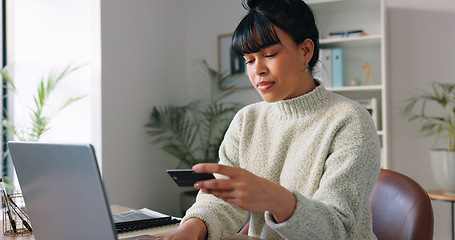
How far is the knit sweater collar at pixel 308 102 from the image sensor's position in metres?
1.16

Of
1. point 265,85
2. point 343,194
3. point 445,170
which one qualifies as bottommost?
point 445,170

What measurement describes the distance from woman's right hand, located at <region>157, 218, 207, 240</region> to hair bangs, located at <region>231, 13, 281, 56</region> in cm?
43

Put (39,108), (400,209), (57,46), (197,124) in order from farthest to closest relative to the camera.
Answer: (197,124) → (57,46) → (39,108) → (400,209)

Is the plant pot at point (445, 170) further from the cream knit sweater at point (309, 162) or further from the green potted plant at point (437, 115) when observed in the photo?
the cream knit sweater at point (309, 162)

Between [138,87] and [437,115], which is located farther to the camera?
[138,87]

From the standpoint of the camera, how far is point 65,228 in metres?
0.77

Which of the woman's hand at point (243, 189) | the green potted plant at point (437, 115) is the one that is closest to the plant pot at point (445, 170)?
the green potted plant at point (437, 115)

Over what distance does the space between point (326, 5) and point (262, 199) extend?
2693 mm

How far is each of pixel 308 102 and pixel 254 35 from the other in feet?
0.77

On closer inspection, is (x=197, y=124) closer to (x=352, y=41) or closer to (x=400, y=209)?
(x=352, y=41)

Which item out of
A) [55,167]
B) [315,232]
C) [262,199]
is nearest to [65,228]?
[55,167]

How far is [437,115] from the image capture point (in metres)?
3.12

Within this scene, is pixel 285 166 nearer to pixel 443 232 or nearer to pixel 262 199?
pixel 262 199

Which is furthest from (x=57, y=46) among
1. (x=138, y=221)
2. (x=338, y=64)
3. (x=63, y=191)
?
(x=63, y=191)
